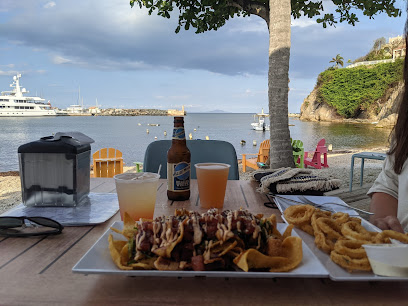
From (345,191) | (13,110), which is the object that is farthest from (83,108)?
(345,191)

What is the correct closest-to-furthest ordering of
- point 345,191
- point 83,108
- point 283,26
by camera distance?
1. point 283,26
2. point 345,191
3. point 83,108

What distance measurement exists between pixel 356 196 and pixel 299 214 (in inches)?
188

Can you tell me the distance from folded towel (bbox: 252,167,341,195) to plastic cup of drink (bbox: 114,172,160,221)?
606mm

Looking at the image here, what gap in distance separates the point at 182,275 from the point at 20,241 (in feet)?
1.75

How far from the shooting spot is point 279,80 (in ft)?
11.4

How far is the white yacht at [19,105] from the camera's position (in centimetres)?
5969

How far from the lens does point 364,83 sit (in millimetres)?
38719

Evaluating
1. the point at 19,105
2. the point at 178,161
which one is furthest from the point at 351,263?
the point at 19,105

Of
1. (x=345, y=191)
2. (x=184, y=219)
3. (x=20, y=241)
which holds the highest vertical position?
(x=184, y=219)

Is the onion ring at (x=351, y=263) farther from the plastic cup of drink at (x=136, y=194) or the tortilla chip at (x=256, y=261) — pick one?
the plastic cup of drink at (x=136, y=194)

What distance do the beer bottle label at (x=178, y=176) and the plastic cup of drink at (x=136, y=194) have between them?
0.58 feet

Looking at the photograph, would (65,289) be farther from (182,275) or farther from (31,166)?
(31,166)

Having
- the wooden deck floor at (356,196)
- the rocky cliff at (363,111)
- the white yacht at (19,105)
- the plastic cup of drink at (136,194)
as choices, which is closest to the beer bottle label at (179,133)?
the plastic cup of drink at (136,194)

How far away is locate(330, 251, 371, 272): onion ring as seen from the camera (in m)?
0.62
